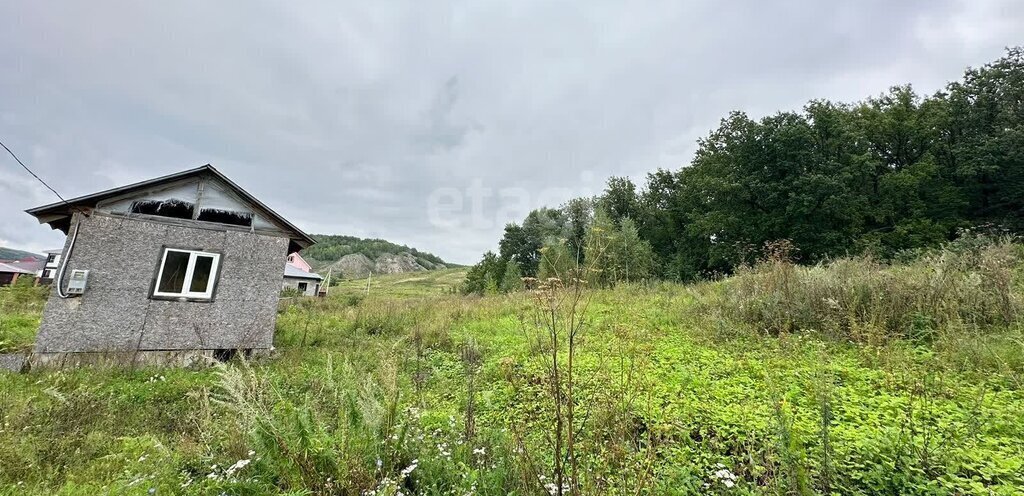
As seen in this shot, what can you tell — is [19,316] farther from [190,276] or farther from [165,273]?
[190,276]

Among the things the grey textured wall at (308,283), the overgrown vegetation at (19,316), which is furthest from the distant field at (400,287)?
the overgrown vegetation at (19,316)

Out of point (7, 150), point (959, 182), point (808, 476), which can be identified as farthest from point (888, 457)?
point (959, 182)

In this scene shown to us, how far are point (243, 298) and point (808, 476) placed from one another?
9472 millimetres

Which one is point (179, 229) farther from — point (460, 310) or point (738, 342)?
point (738, 342)

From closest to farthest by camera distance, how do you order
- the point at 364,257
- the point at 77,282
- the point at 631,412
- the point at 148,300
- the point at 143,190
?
the point at 631,412
the point at 77,282
the point at 148,300
the point at 143,190
the point at 364,257

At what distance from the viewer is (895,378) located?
13.3 feet

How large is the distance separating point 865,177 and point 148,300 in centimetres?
3138

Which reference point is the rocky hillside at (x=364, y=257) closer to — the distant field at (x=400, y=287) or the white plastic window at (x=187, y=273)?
the distant field at (x=400, y=287)

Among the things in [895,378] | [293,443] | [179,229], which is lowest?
[293,443]

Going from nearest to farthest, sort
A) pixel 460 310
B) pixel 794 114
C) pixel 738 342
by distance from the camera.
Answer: pixel 738 342, pixel 460 310, pixel 794 114

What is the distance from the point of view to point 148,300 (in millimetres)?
7340

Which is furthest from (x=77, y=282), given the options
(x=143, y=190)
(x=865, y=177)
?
(x=865, y=177)

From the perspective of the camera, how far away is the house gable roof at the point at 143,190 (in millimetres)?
7008

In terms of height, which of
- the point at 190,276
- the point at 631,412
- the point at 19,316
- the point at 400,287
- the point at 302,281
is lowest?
the point at 631,412
